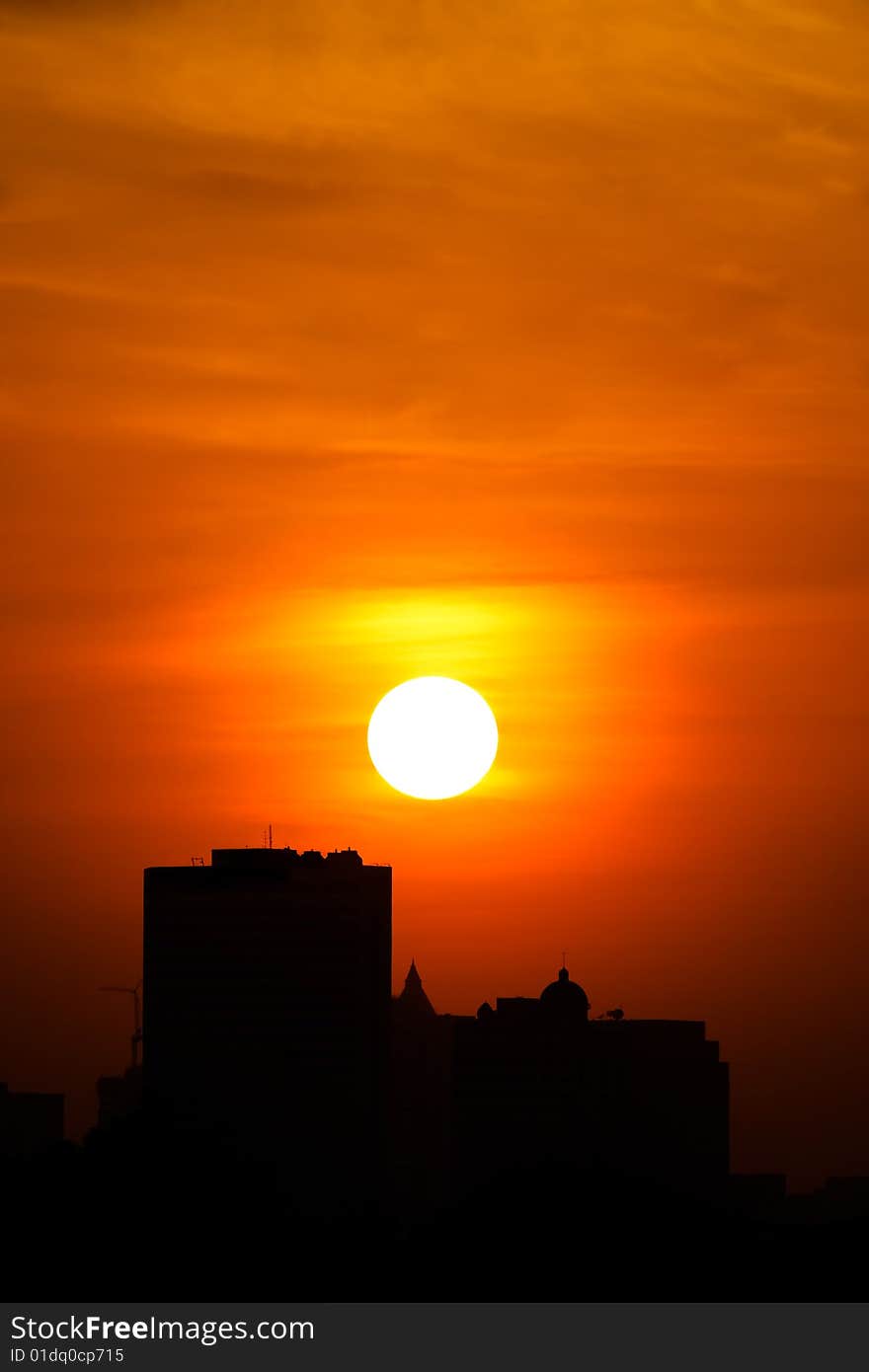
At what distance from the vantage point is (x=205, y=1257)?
199750 millimetres

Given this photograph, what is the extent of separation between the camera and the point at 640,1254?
198m

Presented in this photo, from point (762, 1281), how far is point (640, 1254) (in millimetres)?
12825
